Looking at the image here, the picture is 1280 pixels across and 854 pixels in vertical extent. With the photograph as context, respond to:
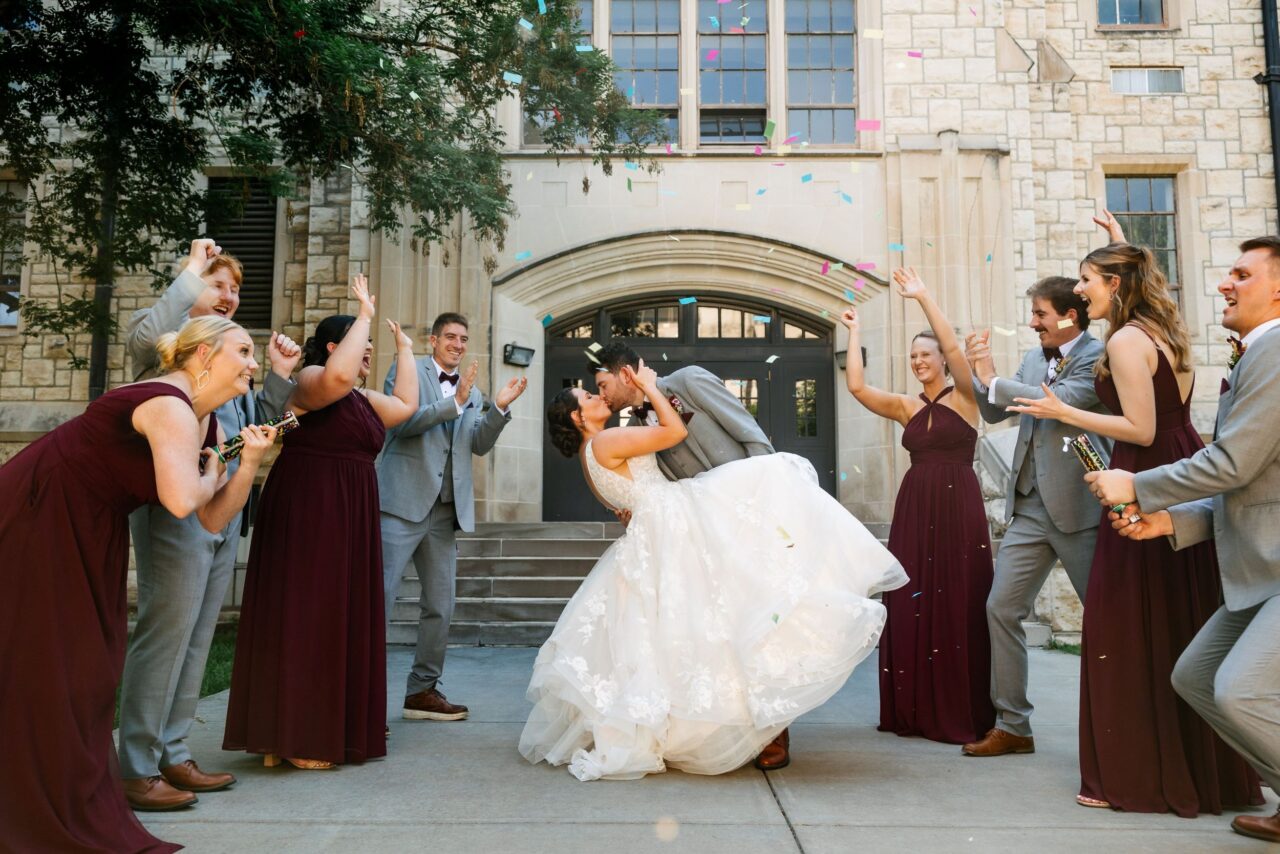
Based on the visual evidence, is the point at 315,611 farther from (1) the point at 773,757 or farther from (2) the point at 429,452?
(1) the point at 773,757

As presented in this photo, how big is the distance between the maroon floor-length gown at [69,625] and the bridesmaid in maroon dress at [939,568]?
332 cm

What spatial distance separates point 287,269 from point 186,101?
13.4ft

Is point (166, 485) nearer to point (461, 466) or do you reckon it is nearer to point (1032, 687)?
point (461, 466)

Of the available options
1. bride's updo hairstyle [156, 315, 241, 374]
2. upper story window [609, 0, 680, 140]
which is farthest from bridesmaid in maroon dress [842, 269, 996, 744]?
upper story window [609, 0, 680, 140]

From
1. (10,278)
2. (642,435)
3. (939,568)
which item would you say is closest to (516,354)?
(10,278)

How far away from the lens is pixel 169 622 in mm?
3768

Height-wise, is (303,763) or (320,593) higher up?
(320,593)

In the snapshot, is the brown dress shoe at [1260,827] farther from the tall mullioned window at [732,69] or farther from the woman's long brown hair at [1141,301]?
the tall mullioned window at [732,69]

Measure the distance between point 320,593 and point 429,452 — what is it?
4.44 feet

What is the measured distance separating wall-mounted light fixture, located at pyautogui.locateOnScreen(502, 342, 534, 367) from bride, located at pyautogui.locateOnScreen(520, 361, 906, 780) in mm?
7950

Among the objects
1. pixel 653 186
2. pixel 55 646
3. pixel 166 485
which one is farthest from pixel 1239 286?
pixel 653 186

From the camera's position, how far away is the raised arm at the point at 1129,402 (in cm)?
364

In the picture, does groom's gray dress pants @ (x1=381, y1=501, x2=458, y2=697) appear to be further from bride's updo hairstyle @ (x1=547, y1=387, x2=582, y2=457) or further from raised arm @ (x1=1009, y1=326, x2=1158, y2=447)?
raised arm @ (x1=1009, y1=326, x2=1158, y2=447)

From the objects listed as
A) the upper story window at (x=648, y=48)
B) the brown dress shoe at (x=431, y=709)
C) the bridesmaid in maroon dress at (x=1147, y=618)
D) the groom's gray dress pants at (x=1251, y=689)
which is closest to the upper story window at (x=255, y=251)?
the upper story window at (x=648, y=48)
